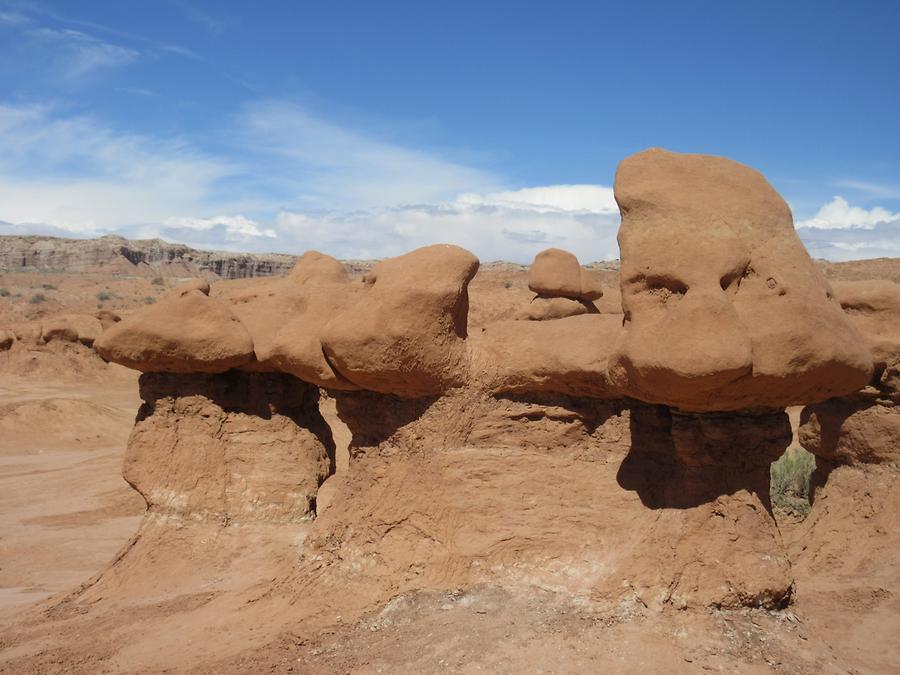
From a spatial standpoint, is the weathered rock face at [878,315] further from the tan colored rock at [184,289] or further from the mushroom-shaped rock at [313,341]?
the tan colored rock at [184,289]

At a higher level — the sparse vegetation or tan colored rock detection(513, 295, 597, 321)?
tan colored rock detection(513, 295, 597, 321)

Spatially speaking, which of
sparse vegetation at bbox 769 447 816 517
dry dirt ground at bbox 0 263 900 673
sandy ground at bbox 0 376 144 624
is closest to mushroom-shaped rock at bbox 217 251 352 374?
dry dirt ground at bbox 0 263 900 673

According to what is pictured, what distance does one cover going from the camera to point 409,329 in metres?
4.96

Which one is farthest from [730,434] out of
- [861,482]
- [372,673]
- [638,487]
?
[861,482]

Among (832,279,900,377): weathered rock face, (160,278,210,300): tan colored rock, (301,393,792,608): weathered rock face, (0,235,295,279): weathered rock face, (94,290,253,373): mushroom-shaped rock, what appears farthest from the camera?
(0,235,295,279): weathered rock face

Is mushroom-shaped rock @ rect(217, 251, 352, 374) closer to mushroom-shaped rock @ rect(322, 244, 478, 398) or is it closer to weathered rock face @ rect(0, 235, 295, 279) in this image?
mushroom-shaped rock @ rect(322, 244, 478, 398)

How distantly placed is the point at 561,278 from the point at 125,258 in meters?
52.4

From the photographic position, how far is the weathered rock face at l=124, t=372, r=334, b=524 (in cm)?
677

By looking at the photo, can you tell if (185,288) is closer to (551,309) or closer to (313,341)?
(313,341)

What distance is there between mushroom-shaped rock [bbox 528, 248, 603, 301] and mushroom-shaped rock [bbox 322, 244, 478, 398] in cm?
759

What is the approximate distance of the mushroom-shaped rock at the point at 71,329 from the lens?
68.3ft

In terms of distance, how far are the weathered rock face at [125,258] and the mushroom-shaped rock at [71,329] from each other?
35655 mm

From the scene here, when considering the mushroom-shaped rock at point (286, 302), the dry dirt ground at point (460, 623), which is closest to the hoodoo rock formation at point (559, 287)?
the dry dirt ground at point (460, 623)

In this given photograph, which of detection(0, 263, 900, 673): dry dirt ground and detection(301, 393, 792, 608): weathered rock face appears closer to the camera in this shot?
detection(0, 263, 900, 673): dry dirt ground
